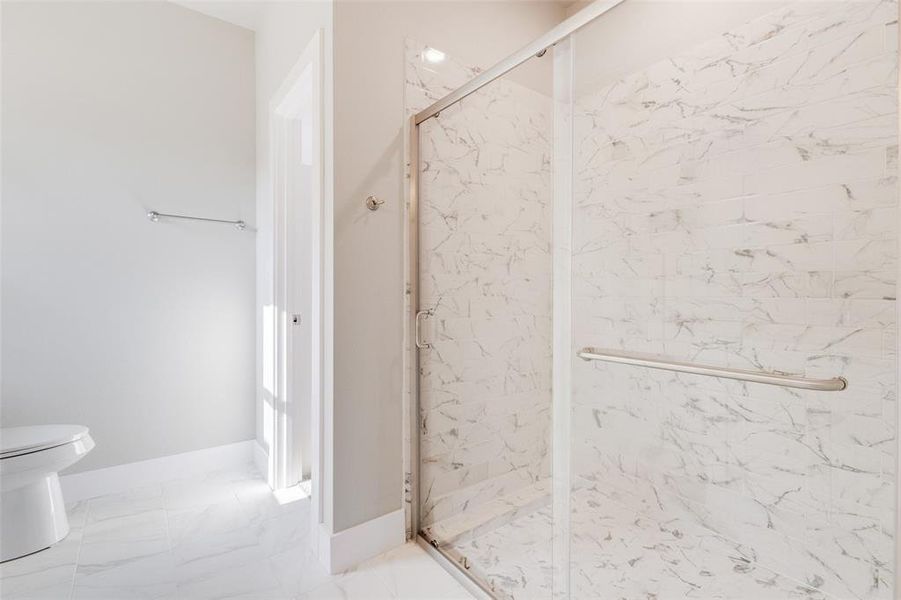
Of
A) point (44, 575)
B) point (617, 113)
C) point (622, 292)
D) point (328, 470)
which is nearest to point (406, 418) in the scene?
point (328, 470)

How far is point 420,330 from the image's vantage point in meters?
1.78

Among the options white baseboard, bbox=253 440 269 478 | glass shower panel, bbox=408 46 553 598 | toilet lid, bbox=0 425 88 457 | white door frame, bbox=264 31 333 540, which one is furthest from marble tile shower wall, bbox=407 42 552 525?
toilet lid, bbox=0 425 88 457

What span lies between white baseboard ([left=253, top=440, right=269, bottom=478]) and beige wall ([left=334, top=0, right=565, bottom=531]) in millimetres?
957

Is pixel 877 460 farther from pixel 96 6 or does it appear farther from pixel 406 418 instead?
pixel 96 6

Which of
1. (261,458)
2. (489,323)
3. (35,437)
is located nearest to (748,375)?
(489,323)

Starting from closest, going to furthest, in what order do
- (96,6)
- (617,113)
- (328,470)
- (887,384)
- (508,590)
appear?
(887,384) < (508,590) < (328,470) < (617,113) < (96,6)

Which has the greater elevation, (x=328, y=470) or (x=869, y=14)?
(x=869, y=14)

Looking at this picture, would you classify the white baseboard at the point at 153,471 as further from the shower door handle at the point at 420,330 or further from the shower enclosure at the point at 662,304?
the shower door handle at the point at 420,330

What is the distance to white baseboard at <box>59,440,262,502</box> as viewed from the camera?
2092 mm

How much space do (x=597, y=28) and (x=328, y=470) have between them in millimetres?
1736

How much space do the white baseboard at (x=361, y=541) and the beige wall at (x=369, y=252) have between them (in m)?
0.04

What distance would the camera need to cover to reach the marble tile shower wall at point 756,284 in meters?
1.38

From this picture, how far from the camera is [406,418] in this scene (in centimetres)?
178

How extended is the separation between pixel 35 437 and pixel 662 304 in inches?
97.9
